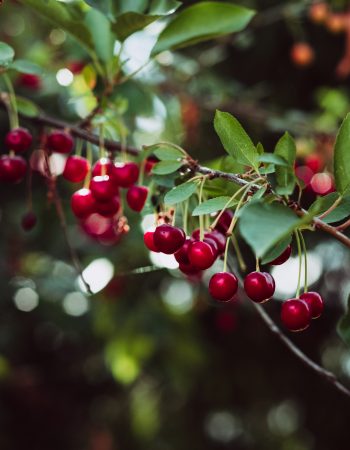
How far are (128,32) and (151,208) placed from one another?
16.6 inches

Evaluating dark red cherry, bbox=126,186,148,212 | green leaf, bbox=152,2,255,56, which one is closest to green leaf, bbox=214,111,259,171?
dark red cherry, bbox=126,186,148,212

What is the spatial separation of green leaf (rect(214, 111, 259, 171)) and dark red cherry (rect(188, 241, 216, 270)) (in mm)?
157

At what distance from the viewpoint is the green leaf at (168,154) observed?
43.6 inches

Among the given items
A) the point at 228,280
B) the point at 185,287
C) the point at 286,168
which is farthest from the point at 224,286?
the point at 185,287

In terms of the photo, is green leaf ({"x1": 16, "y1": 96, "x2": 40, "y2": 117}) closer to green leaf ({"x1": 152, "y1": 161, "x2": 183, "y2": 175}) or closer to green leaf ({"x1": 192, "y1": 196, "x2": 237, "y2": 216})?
green leaf ({"x1": 152, "y1": 161, "x2": 183, "y2": 175})

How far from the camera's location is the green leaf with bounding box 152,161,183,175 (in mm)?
1087

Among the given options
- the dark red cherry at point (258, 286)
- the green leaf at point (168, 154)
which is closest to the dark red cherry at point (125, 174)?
the green leaf at point (168, 154)

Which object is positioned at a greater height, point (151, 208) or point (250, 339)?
point (151, 208)

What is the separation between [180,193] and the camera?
3.12ft

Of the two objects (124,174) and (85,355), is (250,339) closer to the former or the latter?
(85,355)

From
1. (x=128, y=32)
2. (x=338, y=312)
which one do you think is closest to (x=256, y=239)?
(x=128, y=32)

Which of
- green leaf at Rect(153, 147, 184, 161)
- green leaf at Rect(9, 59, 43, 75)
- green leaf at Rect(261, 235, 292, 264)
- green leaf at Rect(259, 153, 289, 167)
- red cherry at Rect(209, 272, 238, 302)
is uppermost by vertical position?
green leaf at Rect(9, 59, 43, 75)

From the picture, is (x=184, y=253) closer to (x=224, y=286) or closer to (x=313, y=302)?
(x=224, y=286)

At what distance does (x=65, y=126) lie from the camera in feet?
4.43
